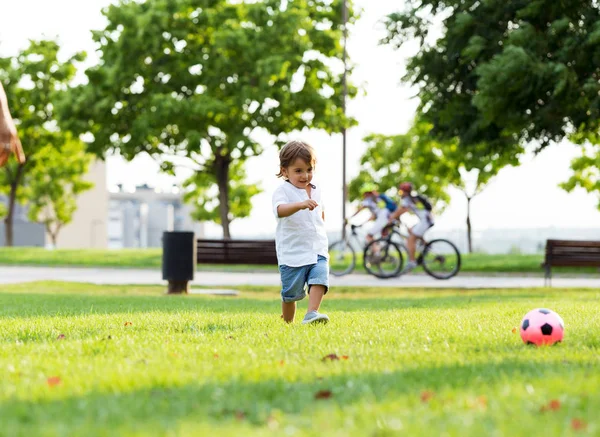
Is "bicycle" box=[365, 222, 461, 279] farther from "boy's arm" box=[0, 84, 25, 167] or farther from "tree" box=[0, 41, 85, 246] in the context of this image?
"tree" box=[0, 41, 85, 246]

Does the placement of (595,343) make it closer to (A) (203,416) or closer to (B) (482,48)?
(A) (203,416)

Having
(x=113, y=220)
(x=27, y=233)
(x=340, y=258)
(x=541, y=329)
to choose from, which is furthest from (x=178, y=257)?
(x=113, y=220)

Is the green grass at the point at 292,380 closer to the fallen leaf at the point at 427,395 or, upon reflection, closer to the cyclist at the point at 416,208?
the fallen leaf at the point at 427,395

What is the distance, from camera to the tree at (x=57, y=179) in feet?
146

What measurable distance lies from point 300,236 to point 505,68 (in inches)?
388

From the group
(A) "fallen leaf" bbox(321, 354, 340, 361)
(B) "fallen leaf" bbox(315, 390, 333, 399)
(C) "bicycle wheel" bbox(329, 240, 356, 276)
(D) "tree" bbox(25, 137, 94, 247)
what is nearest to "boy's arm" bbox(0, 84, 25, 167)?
(A) "fallen leaf" bbox(321, 354, 340, 361)

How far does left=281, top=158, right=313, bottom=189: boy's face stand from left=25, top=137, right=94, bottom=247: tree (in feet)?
112

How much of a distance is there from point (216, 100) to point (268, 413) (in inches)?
1109

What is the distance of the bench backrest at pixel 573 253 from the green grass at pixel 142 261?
16.5ft

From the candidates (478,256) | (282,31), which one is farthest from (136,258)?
(478,256)

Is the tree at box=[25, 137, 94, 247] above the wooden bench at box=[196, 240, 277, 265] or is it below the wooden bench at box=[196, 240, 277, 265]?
above

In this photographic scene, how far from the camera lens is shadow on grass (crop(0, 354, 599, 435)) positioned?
3.21 meters

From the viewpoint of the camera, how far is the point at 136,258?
31344 millimetres

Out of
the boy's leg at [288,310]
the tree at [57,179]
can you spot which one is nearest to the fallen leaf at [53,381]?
the boy's leg at [288,310]
